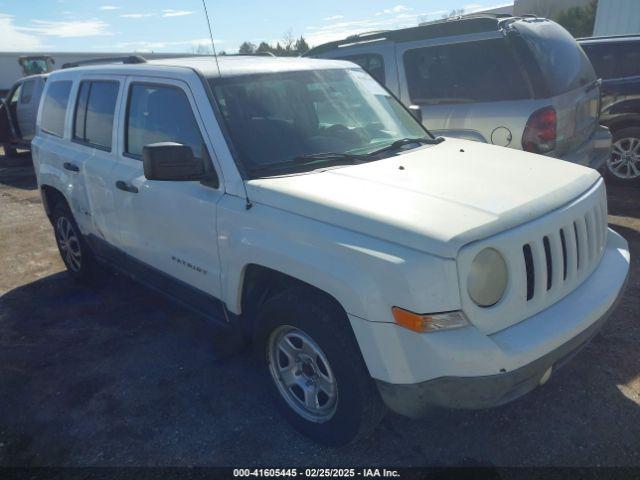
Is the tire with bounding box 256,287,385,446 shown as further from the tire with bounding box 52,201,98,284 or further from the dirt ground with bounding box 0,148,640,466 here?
the tire with bounding box 52,201,98,284

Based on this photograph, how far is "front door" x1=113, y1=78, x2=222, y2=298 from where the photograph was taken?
3143mm

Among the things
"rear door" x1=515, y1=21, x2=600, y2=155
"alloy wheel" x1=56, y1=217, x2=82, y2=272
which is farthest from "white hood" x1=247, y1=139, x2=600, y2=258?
"alloy wheel" x1=56, y1=217, x2=82, y2=272

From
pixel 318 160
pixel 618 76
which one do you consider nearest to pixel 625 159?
pixel 618 76

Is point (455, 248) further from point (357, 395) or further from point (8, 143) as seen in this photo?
point (8, 143)

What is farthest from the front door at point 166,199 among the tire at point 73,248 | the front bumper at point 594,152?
the front bumper at point 594,152

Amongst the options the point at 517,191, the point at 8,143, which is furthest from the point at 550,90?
the point at 8,143

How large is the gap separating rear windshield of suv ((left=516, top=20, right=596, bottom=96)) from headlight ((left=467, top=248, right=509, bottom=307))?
3.44 metres

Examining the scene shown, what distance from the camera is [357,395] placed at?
250cm

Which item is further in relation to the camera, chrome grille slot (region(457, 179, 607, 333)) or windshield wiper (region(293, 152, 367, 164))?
windshield wiper (region(293, 152, 367, 164))

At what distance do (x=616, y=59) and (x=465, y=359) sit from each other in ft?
23.0

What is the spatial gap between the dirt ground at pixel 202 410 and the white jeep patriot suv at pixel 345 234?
349mm

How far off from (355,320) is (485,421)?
47.2 inches

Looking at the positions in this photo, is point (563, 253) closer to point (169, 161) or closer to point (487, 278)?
point (487, 278)

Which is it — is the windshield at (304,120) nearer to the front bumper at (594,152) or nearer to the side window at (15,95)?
the front bumper at (594,152)
